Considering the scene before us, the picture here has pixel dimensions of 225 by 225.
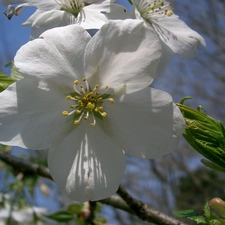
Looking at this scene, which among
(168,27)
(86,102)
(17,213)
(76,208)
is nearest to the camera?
(86,102)

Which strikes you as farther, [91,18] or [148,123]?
[91,18]

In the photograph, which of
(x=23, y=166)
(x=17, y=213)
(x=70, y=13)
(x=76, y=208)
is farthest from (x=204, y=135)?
(x=17, y=213)

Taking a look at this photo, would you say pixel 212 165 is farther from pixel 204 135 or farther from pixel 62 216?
pixel 62 216

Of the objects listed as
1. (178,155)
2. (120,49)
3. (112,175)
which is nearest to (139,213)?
(112,175)

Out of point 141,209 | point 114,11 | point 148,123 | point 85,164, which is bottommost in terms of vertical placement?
point 141,209

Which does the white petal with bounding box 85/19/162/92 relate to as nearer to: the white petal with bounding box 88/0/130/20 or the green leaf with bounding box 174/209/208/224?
the white petal with bounding box 88/0/130/20

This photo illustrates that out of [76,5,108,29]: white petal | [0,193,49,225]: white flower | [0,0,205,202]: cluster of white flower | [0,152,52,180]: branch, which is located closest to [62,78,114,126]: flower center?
[0,0,205,202]: cluster of white flower

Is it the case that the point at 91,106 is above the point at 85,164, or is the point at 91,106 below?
above
